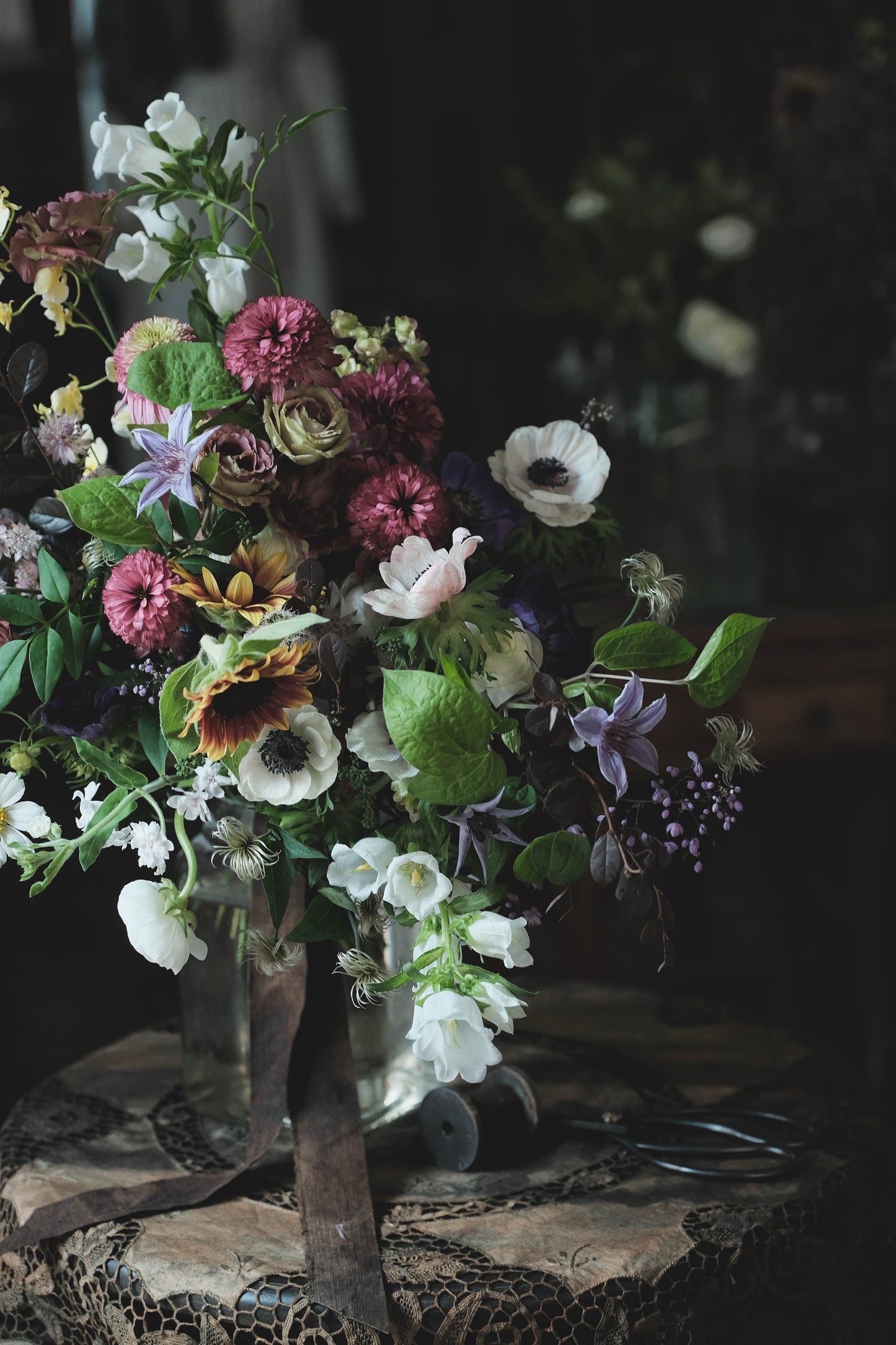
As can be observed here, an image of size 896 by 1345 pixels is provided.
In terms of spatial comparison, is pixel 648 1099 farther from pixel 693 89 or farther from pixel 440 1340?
pixel 693 89

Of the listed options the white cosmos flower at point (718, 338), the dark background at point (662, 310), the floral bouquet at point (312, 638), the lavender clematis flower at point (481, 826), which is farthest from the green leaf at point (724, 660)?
the white cosmos flower at point (718, 338)

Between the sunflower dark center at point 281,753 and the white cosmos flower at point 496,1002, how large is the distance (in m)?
0.14

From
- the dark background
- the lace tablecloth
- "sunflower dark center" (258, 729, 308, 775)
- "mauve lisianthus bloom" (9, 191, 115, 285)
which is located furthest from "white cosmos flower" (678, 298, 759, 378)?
"sunflower dark center" (258, 729, 308, 775)

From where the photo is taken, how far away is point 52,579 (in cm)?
67

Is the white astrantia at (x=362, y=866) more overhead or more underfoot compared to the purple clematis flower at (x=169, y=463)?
more underfoot

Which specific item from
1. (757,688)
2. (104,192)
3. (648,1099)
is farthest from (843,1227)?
(757,688)

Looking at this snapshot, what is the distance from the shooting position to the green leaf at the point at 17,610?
0.66 metres

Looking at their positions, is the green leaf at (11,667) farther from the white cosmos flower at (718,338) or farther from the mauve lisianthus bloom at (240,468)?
the white cosmos flower at (718,338)

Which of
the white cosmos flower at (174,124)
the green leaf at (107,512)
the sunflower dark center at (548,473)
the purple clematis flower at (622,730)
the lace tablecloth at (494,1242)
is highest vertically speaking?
the white cosmos flower at (174,124)

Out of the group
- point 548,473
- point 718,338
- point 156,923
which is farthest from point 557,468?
point 718,338

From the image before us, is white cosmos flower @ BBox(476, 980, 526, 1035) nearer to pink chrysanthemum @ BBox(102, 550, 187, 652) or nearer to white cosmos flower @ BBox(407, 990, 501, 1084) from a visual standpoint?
white cosmos flower @ BBox(407, 990, 501, 1084)

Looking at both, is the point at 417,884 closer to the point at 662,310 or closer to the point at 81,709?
the point at 81,709

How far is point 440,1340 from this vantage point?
2.15 ft

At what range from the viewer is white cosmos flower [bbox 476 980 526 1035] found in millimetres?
604
